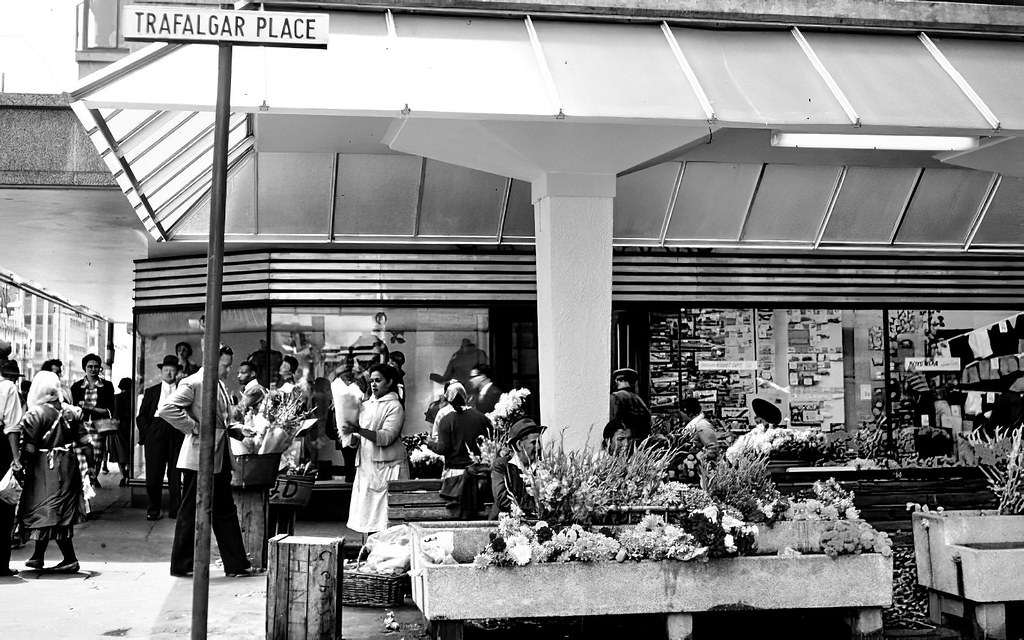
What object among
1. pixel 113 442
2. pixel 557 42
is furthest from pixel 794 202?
pixel 113 442

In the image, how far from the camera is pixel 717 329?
17547 millimetres

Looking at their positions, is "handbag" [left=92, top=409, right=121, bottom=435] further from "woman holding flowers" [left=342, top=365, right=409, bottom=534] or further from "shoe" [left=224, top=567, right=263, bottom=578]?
"shoe" [left=224, top=567, right=263, bottom=578]

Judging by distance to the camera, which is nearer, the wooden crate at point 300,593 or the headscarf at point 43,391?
the wooden crate at point 300,593

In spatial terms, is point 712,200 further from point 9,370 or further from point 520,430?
point 9,370

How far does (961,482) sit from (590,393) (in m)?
4.40

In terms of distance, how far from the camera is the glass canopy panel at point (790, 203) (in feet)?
56.6

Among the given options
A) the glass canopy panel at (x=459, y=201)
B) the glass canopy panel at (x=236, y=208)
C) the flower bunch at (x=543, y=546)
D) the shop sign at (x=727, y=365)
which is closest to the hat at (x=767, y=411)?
the shop sign at (x=727, y=365)

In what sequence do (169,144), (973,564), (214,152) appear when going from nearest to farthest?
1. (214,152)
2. (973,564)
3. (169,144)

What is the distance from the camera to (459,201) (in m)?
16.7

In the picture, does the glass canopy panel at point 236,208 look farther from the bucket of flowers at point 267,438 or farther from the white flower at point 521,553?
the white flower at point 521,553

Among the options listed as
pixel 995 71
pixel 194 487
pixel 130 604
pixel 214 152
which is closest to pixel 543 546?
pixel 214 152

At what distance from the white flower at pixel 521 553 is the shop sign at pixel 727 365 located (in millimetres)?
10001

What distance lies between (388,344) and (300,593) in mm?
8653

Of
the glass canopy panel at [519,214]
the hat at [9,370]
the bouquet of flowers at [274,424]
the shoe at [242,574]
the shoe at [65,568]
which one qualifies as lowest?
the shoe at [242,574]
